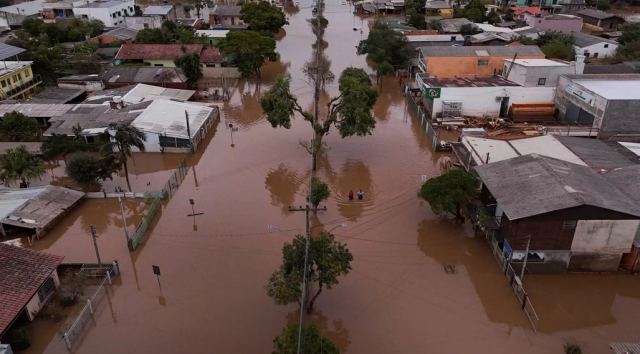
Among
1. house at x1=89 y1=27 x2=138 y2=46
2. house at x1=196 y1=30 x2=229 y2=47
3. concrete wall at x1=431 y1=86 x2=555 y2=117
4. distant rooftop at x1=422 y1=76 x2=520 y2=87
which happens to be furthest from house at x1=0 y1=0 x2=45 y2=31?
concrete wall at x1=431 y1=86 x2=555 y2=117

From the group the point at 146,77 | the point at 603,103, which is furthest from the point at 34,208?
the point at 603,103

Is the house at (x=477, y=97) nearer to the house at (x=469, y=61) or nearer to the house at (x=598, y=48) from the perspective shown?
the house at (x=469, y=61)

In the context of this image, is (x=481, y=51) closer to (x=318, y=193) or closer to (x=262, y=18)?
(x=318, y=193)

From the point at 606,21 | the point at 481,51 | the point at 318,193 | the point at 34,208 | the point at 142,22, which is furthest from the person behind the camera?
the point at 606,21

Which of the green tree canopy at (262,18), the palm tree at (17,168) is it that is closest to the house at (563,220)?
the palm tree at (17,168)

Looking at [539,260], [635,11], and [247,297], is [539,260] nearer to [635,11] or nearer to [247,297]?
[247,297]

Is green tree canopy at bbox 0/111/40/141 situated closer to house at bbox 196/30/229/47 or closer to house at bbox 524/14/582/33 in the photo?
house at bbox 196/30/229/47
